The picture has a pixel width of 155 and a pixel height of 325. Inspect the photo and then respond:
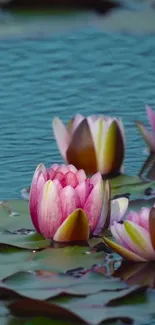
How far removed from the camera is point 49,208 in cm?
225

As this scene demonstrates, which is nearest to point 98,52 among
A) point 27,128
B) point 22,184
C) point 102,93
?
point 102,93

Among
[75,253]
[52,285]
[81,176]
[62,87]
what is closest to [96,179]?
[81,176]

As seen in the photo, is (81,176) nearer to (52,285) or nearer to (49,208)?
(49,208)

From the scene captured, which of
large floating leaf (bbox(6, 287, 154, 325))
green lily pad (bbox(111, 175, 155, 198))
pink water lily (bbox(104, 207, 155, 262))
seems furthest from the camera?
green lily pad (bbox(111, 175, 155, 198))

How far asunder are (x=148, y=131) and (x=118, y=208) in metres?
0.51

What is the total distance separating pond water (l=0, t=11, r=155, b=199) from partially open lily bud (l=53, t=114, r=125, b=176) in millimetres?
72

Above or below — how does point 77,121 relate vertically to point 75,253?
above

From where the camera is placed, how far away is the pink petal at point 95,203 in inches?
88.7

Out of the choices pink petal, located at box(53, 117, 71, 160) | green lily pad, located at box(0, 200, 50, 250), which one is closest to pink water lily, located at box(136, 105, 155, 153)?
pink petal, located at box(53, 117, 71, 160)

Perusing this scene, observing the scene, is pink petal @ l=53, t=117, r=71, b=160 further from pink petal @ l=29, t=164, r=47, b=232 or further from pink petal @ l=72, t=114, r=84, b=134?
pink petal @ l=29, t=164, r=47, b=232

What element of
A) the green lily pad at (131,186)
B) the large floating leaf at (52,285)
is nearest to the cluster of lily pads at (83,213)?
the large floating leaf at (52,285)

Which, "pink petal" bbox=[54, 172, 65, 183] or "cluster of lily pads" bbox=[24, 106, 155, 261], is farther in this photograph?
"pink petal" bbox=[54, 172, 65, 183]

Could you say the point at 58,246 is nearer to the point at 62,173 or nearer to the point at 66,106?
the point at 62,173

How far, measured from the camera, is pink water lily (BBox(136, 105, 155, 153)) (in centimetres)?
275
